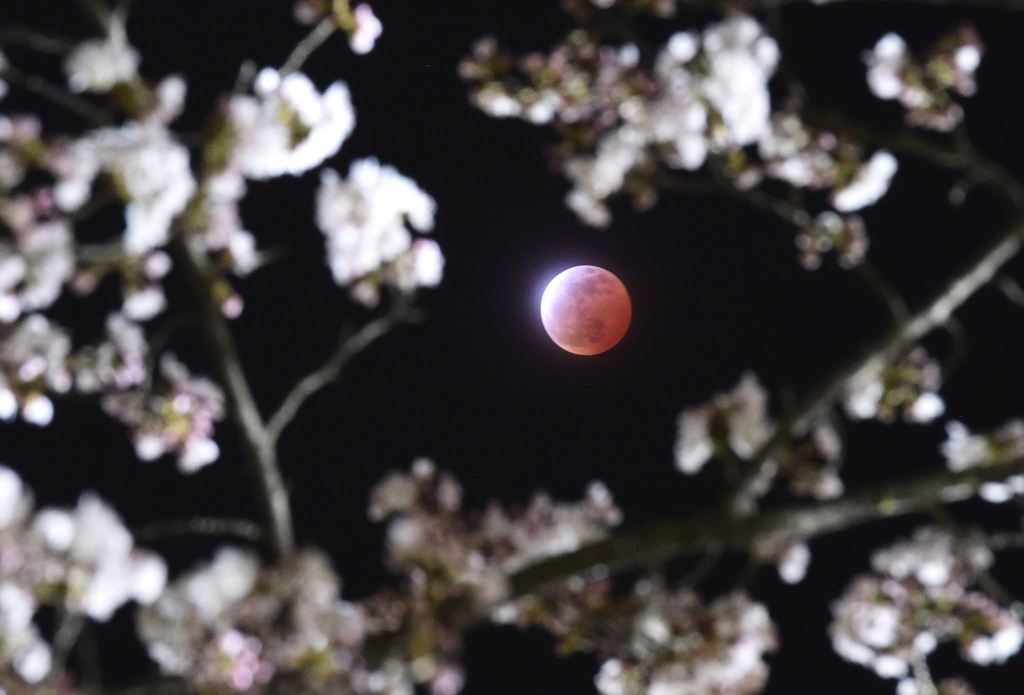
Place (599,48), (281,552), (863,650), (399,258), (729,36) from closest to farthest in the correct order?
(281,552) < (399,258) < (729,36) < (863,650) < (599,48)

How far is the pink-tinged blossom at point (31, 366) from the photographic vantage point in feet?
14.8

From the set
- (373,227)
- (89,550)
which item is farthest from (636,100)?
(89,550)

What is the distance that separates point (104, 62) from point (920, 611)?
4.71 metres

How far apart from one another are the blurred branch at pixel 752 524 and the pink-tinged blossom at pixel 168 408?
2.04 metres

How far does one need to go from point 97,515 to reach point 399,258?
75.4 inches

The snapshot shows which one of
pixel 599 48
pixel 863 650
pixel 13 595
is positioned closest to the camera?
pixel 13 595

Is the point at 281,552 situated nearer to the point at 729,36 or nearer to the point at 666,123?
the point at 666,123

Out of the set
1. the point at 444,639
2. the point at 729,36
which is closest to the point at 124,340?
the point at 444,639

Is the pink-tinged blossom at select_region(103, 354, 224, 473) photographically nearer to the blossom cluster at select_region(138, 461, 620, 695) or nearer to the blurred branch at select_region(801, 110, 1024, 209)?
the blossom cluster at select_region(138, 461, 620, 695)

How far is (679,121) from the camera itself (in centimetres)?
520

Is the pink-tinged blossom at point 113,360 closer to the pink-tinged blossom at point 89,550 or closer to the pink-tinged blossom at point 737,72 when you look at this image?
the pink-tinged blossom at point 89,550

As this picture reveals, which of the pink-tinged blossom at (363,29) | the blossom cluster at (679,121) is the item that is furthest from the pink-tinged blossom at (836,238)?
the pink-tinged blossom at (363,29)

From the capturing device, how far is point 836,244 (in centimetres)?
568

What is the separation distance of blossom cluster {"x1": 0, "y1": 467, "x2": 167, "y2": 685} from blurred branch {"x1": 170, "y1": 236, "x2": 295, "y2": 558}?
55 centimetres
